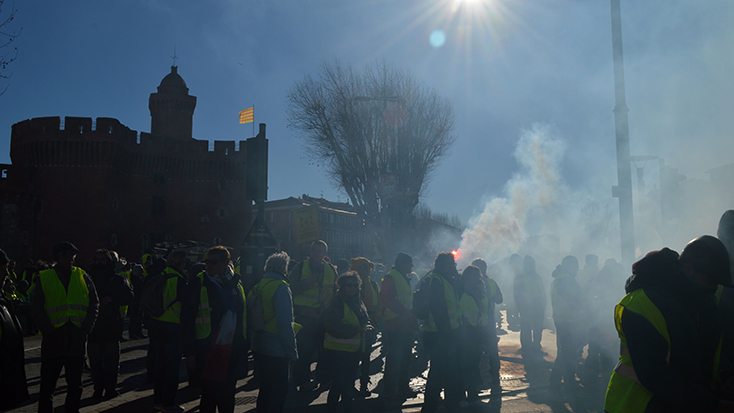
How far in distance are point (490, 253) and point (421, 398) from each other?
30.0m

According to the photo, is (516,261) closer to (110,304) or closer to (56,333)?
(110,304)

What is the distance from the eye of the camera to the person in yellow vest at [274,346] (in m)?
4.38

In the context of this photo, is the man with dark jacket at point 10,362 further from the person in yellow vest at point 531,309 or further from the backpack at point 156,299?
the person in yellow vest at point 531,309

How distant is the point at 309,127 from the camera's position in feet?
72.6

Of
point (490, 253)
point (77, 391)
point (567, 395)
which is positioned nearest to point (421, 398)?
point (567, 395)

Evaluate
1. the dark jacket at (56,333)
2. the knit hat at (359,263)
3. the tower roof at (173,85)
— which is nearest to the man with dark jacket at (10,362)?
the dark jacket at (56,333)

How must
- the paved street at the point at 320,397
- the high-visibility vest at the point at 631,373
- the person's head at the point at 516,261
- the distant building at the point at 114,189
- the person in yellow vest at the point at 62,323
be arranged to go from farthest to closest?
1. the distant building at the point at 114,189
2. the person's head at the point at 516,261
3. the paved street at the point at 320,397
4. the person in yellow vest at the point at 62,323
5. the high-visibility vest at the point at 631,373

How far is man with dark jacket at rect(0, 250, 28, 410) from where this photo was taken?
10.2ft

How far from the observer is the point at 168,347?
5418 millimetres

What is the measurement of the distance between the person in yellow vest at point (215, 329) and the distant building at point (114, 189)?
3412 centimetres

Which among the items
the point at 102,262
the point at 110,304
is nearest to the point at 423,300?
the point at 110,304

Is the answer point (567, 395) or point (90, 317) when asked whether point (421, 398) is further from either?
point (90, 317)

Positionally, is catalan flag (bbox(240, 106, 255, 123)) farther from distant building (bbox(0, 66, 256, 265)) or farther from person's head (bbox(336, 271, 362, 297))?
person's head (bbox(336, 271, 362, 297))

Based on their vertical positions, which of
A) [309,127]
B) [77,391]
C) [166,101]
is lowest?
[77,391]
